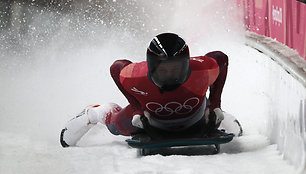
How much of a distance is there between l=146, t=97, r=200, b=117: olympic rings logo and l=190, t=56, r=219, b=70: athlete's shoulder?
0.26 m

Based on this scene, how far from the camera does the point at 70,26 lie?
9.53 m

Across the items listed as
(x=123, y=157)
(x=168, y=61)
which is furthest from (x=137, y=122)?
(x=168, y=61)

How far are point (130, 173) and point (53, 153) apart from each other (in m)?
1.05

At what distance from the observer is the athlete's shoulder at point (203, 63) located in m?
3.83

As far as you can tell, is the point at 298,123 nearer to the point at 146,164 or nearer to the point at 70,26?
the point at 146,164

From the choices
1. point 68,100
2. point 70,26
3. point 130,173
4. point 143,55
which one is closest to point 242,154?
point 130,173

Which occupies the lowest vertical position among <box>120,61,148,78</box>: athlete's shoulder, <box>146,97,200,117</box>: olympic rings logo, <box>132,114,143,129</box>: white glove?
<box>132,114,143,129</box>: white glove

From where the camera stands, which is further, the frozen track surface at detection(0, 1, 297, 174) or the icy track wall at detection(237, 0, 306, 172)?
the frozen track surface at detection(0, 1, 297, 174)

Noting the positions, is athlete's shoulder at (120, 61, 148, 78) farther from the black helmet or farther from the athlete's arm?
the athlete's arm

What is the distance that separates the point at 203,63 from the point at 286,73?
65cm

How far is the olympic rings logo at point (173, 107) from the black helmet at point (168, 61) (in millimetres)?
197

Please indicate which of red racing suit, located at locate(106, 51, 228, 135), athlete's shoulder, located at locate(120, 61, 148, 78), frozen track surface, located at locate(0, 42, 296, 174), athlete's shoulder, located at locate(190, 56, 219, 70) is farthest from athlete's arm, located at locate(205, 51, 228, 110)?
athlete's shoulder, located at locate(120, 61, 148, 78)

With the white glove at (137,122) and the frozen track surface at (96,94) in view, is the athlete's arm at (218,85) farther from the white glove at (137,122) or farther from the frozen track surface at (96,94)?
the white glove at (137,122)

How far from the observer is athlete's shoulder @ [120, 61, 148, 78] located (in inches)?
152
